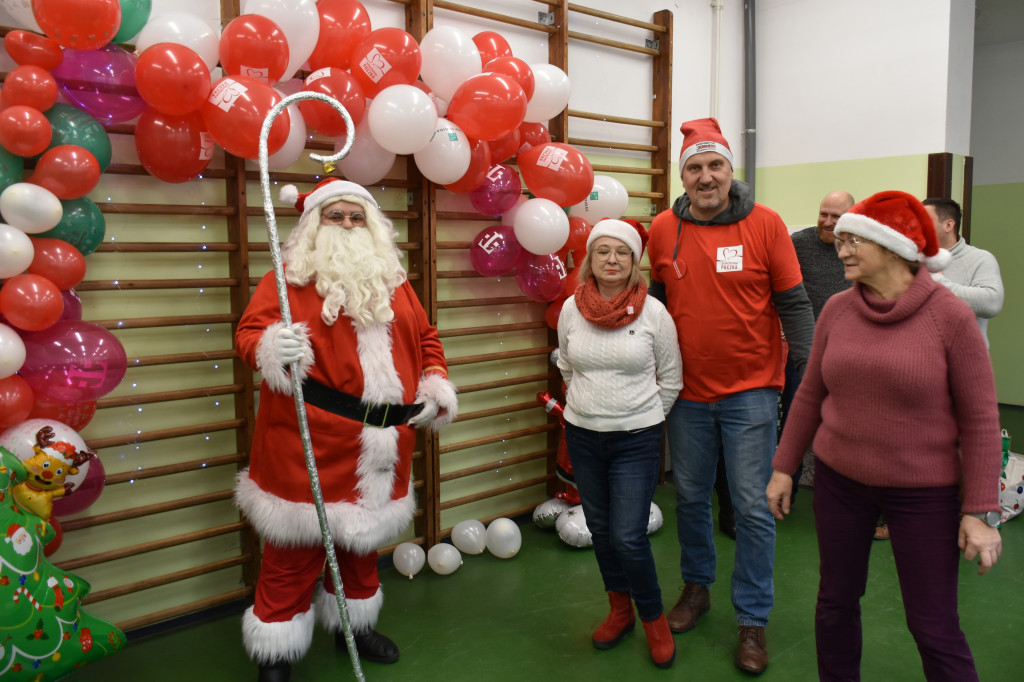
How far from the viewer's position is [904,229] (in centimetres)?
173

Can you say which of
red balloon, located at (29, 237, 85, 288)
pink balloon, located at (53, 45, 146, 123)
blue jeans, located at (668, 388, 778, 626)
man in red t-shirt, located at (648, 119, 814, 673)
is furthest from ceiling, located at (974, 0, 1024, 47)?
red balloon, located at (29, 237, 85, 288)

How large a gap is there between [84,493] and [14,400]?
391 mm

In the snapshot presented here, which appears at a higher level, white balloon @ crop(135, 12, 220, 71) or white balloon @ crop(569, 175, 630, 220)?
white balloon @ crop(135, 12, 220, 71)

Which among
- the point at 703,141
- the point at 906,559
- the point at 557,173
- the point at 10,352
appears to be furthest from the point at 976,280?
the point at 10,352

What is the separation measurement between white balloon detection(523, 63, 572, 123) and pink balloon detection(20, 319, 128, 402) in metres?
1.95

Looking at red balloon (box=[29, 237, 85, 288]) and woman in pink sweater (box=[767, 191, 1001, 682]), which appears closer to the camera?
woman in pink sweater (box=[767, 191, 1001, 682])

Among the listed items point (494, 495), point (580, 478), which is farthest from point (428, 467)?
point (580, 478)

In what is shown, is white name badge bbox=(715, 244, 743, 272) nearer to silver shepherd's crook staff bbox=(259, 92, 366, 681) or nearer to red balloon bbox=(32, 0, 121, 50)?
silver shepherd's crook staff bbox=(259, 92, 366, 681)

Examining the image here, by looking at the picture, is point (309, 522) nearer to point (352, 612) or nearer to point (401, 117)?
point (352, 612)

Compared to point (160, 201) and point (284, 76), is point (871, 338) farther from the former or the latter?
point (160, 201)

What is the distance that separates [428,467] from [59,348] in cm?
163

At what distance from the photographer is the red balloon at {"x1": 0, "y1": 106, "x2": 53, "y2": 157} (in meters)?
2.06

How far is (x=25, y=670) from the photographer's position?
6.49 ft

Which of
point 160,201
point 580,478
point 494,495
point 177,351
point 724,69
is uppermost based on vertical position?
point 724,69
